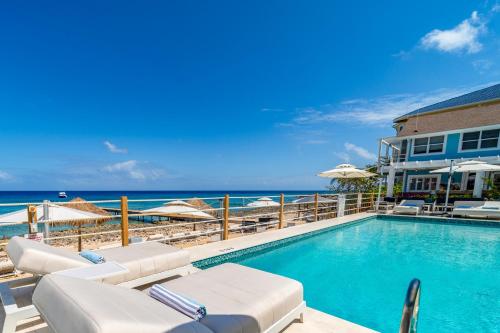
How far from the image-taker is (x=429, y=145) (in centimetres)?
1470

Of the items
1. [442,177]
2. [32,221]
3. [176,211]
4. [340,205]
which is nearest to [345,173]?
[340,205]

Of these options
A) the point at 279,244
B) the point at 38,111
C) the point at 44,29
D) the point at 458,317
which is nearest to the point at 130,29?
the point at 44,29

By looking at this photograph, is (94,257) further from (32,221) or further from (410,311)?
(410,311)

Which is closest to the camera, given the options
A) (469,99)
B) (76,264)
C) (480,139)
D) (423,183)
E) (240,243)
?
(76,264)

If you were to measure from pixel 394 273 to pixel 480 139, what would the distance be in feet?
45.4

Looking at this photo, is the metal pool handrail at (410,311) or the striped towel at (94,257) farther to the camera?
the striped towel at (94,257)

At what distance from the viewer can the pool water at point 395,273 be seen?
3.06m

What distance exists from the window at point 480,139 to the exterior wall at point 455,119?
0.47 meters

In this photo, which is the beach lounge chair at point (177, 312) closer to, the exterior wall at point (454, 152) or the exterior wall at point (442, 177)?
the exterior wall at point (442, 177)

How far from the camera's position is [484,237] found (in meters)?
7.24

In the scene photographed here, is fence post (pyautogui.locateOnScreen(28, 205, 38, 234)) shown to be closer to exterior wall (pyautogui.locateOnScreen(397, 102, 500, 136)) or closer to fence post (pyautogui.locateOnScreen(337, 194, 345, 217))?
fence post (pyautogui.locateOnScreen(337, 194, 345, 217))

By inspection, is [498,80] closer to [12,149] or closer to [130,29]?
[130,29]

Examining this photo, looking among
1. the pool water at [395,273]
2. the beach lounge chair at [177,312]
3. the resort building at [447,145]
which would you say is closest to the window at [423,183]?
the resort building at [447,145]

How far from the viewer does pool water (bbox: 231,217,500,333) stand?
10.0 feet
